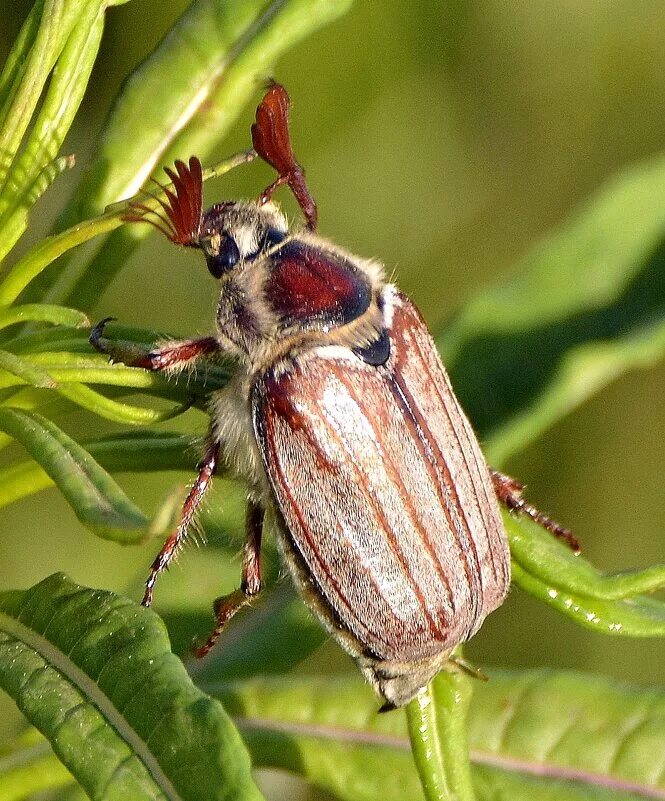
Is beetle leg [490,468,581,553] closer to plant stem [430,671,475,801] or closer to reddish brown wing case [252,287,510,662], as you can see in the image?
reddish brown wing case [252,287,510,662]

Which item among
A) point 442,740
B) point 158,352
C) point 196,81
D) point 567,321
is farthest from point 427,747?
point 567,321

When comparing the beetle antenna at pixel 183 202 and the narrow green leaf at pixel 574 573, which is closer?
the narrow green leaf at pixel 574 573

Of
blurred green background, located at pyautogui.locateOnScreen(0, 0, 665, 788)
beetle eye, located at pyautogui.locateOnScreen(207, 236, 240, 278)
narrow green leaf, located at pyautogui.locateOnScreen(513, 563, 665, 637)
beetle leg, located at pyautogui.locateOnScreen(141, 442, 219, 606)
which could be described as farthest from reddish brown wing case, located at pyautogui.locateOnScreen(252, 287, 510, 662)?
blurred green background, located at pyautogui.locateOnScreen(0, 0, 665, 788)

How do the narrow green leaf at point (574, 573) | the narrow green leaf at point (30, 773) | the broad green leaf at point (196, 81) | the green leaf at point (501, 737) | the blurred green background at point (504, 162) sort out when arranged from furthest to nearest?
the blurred green background at point (504, 162) < the broad green leaf at point (196, 81) < the green leaf at point (501, 737) < the narrow green leaf at point (30, 773) < the narrow green leaf at point (574, 573)

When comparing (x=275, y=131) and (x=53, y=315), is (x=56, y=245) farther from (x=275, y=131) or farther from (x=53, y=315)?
(x=275, y=131)

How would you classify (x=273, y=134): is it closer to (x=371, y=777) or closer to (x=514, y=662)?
(x=371, y=777)

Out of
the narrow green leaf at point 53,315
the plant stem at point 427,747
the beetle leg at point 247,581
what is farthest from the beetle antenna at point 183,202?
the plant stem at point 427,747

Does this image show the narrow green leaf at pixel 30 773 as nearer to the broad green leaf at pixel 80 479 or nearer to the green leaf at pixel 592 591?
the broad green leaf at pixel 80 479
